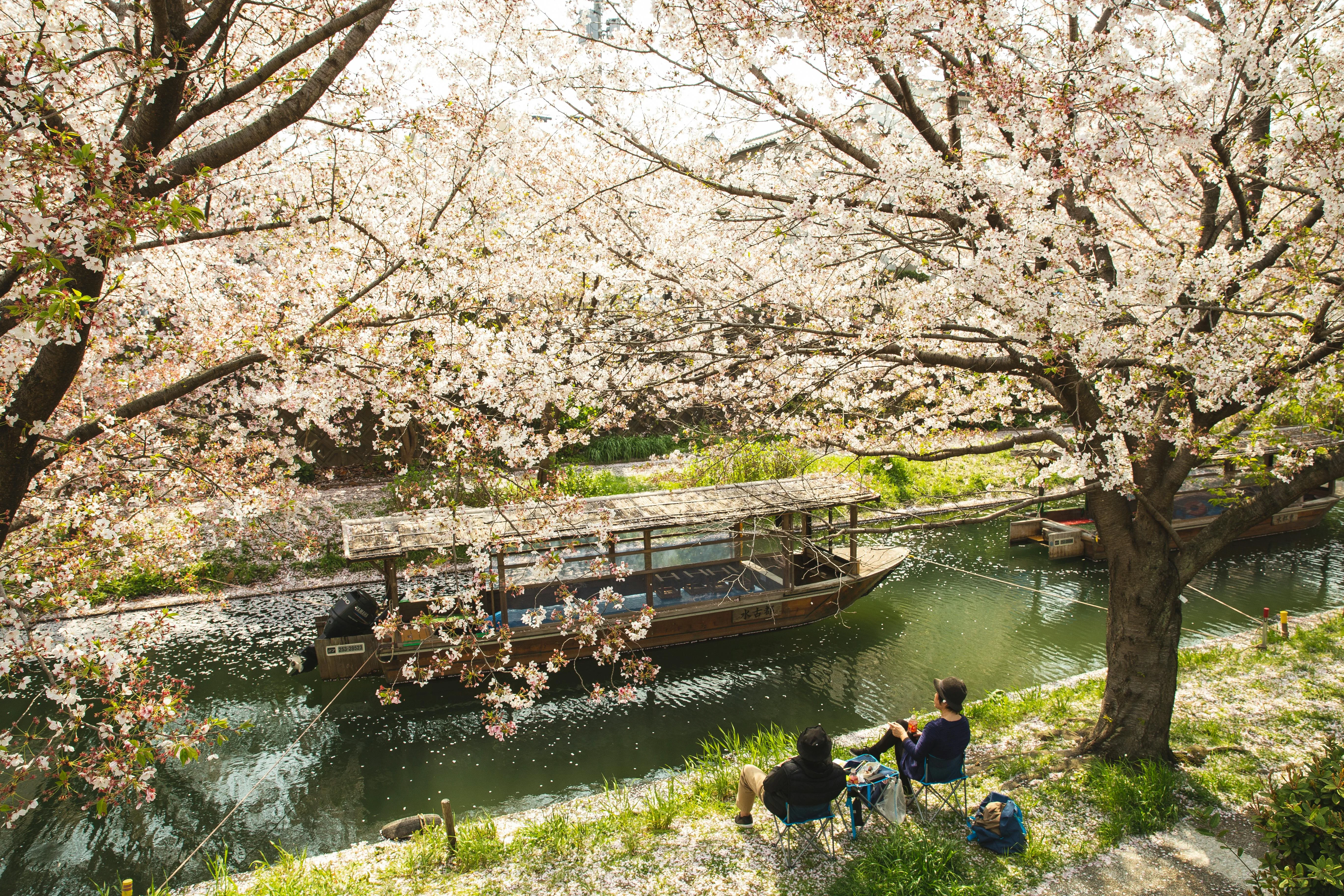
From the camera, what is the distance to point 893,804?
4.75 metres

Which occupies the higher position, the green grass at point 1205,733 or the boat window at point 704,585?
the boat window at point 704,585

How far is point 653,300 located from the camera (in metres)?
7.31

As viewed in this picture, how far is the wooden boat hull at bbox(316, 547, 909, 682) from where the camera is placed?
8.49 m

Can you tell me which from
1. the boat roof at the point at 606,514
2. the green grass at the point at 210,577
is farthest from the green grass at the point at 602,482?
the green grass at the point at 210,577

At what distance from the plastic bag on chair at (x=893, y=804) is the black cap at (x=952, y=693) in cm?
66

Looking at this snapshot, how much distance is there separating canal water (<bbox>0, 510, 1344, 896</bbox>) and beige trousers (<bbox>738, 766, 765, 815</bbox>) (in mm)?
2205

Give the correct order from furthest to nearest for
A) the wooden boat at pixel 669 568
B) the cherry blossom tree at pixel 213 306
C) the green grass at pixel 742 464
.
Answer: the wooden boat at pixel 669 568 → the green grass at pixel 742 464 → the cherry blossom tree at pixel 213 306

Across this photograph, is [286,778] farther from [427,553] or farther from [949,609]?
[949,609]

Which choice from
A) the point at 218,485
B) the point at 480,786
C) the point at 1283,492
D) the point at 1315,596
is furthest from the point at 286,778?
the point at 1315,596

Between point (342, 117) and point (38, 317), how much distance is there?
4.74 m

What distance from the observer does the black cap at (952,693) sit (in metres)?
4.57

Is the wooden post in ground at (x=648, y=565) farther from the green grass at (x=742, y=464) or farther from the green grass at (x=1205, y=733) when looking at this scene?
the green grass at (x=1205, y=733)

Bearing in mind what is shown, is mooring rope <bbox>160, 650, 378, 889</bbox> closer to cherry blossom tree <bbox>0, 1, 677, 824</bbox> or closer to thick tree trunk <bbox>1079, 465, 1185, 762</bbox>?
cherry blossom tree <bbox>0, 1, 677, 824</bbox>

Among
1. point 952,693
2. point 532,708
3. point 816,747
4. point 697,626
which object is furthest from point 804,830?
point 697,626
